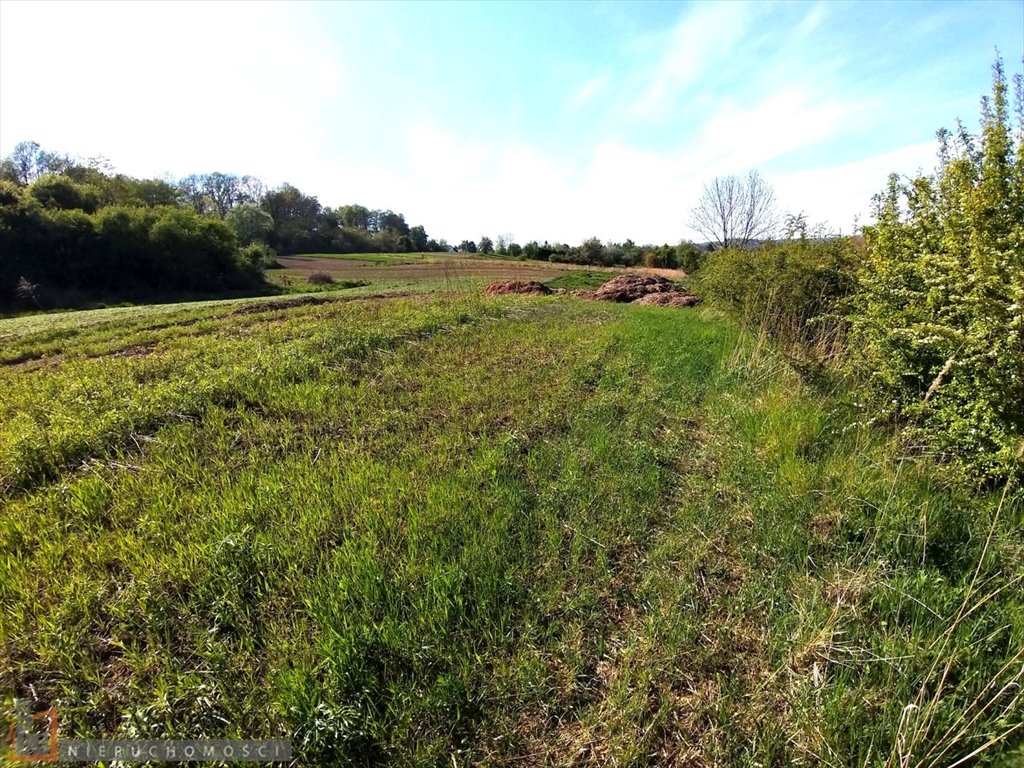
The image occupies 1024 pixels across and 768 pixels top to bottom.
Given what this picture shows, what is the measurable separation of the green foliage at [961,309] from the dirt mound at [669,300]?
15.5 metres

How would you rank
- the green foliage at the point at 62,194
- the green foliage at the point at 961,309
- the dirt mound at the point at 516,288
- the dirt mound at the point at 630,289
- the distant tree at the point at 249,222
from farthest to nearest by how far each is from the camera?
the distant tree at the point at 249,222
the green foliage at the point at 62,194
the dirt mound at the point at 630,289
the dirt mound at the point at 516,288
the green foliage at the point at 961,309

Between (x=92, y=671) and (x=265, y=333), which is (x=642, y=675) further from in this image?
(x=265, y=333)

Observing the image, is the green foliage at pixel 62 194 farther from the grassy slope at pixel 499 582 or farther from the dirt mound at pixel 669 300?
the grassy slope at pixel 499 582

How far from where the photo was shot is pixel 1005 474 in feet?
10.3

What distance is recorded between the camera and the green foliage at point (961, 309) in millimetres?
3059

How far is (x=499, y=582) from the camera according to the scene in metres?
2.53

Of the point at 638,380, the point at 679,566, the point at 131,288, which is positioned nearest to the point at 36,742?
the point at 679,566

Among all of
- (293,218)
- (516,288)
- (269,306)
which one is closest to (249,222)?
(293,218)

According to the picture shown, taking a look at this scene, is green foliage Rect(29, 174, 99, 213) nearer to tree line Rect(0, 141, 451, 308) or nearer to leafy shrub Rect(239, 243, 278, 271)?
tree line Rect(0, 141, 451, 308)

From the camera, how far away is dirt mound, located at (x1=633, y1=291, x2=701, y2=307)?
20.2 m

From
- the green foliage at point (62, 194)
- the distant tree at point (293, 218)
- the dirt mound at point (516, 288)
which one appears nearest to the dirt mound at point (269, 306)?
the dirt mound at point (516, 288)

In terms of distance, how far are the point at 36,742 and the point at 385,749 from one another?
4.42 ft

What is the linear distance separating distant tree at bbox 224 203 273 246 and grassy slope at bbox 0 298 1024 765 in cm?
5654

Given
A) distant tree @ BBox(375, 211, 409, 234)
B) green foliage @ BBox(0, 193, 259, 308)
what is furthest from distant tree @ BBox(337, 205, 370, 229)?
green foliage @ BBox(0, 193, 259, 308)
